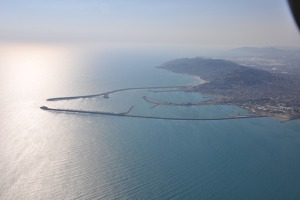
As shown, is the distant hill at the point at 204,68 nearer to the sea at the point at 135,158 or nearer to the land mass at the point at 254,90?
the land mass at the point at 254,90

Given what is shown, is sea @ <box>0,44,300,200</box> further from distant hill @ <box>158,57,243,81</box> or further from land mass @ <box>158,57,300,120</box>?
distant hill @ <box>158,57,243,81</box>

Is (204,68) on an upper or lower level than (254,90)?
upper

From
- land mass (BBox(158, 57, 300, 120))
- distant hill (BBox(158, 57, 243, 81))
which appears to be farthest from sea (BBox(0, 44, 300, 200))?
distant hill (BBox(158, 57, 243, 81))

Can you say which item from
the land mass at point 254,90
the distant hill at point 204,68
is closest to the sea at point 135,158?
the land mass at point 254,90

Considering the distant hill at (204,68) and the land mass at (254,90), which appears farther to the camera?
the distant hill at (204,68)

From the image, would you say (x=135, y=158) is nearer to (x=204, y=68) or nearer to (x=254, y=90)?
(x=254, y=90)

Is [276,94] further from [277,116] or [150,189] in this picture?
[150,189]

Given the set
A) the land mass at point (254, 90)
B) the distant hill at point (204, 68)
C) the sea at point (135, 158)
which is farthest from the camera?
the distant hill at point (204, 68)

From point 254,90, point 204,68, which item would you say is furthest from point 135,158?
point 204,68
